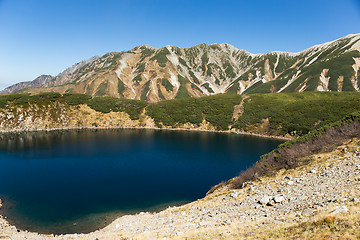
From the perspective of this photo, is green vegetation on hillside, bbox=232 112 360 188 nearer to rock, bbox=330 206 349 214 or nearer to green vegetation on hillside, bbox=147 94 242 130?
rock, bbox=330 206 349 214

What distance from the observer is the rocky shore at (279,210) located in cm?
1321

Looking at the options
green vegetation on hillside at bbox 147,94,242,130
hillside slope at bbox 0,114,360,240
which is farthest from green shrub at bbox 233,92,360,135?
hillside slope at bbox 0,114,360,240

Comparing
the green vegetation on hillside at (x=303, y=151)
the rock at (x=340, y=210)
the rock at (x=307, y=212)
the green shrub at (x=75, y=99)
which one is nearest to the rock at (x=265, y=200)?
the rock at (x=307, y=212)

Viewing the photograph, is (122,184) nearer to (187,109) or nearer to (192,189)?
(192,189)

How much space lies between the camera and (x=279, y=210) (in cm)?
1761

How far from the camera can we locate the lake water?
101 ft

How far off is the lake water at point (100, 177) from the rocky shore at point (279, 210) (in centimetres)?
495

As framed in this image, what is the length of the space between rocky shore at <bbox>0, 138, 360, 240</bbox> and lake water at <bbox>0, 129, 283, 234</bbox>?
4.95m

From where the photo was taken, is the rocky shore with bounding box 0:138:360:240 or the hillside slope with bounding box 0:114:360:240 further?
the rocky shore with bounding box 0:138:360:240

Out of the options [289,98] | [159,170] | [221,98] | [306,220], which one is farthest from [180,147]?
[289,98]

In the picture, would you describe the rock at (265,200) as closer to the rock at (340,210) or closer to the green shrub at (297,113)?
the rock at (340,210)

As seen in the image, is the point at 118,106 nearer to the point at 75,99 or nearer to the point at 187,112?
the point at 75,99

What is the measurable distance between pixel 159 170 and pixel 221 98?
323 ft

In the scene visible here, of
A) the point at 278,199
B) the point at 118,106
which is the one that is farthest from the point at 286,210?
the point at 118,106
